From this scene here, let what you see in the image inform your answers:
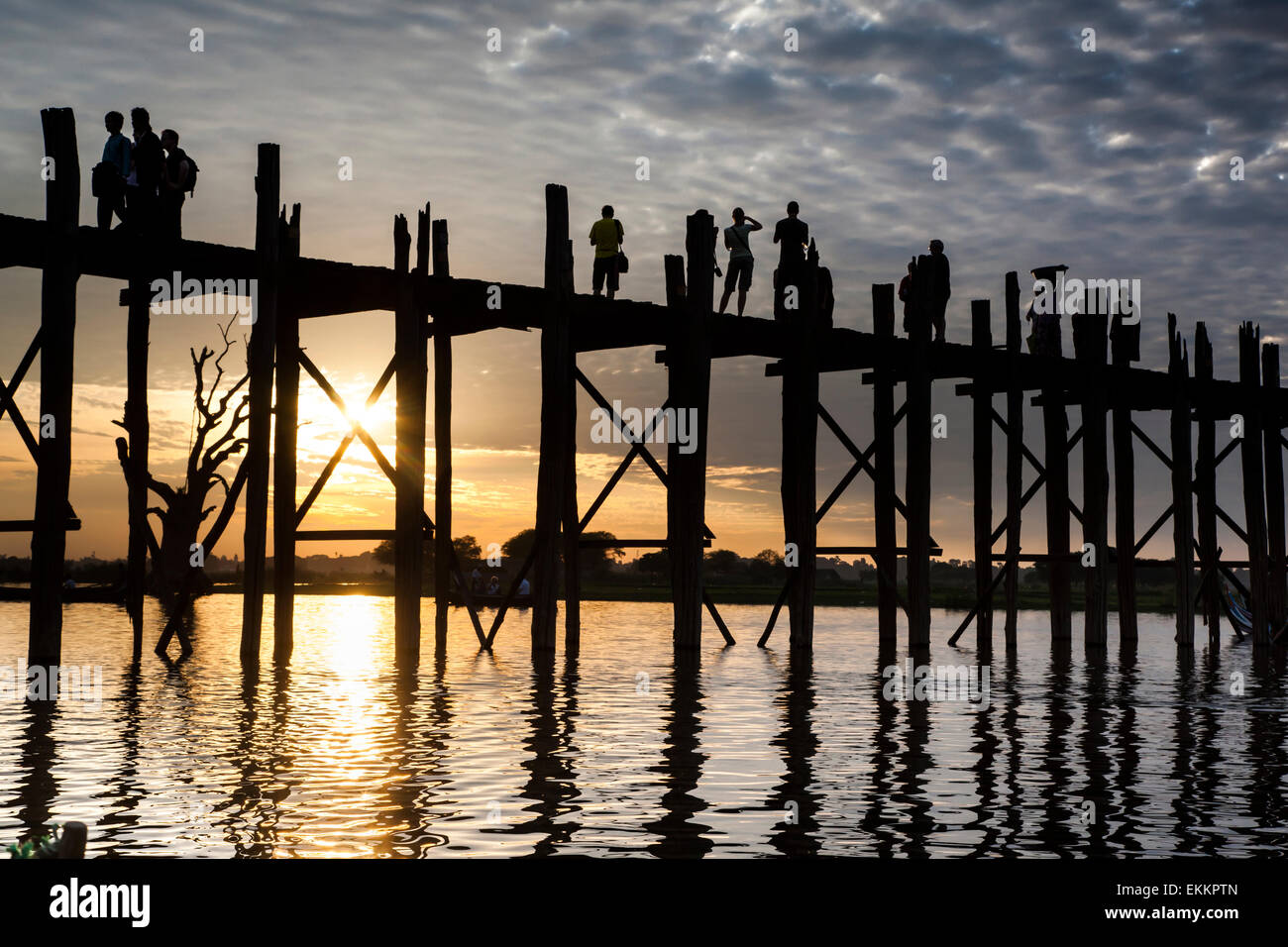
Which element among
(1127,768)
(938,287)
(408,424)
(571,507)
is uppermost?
(938,287)

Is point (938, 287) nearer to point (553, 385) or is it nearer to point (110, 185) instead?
point (553, 385)

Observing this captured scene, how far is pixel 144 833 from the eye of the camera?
7074 millimetres

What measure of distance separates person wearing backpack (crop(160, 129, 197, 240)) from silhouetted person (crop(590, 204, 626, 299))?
222 inches

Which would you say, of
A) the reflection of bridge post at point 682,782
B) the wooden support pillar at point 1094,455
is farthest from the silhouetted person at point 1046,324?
the reflection of bridge post at point 682,782

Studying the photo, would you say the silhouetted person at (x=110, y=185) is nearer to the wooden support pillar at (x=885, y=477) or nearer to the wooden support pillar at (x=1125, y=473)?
the wooden support pillar at (x=885, y=477)

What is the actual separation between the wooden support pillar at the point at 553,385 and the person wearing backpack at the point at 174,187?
13.9 feet

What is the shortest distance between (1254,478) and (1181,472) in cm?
216

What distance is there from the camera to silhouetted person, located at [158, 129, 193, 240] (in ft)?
50.2

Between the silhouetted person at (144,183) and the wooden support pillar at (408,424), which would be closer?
the silhouetted person at (144,183)

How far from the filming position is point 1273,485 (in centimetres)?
2553

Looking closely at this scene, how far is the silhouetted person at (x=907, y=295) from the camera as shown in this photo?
20.9 metres

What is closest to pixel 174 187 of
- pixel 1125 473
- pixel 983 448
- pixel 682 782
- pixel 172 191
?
pixel 172 191

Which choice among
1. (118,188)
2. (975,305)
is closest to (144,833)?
(118,188)
